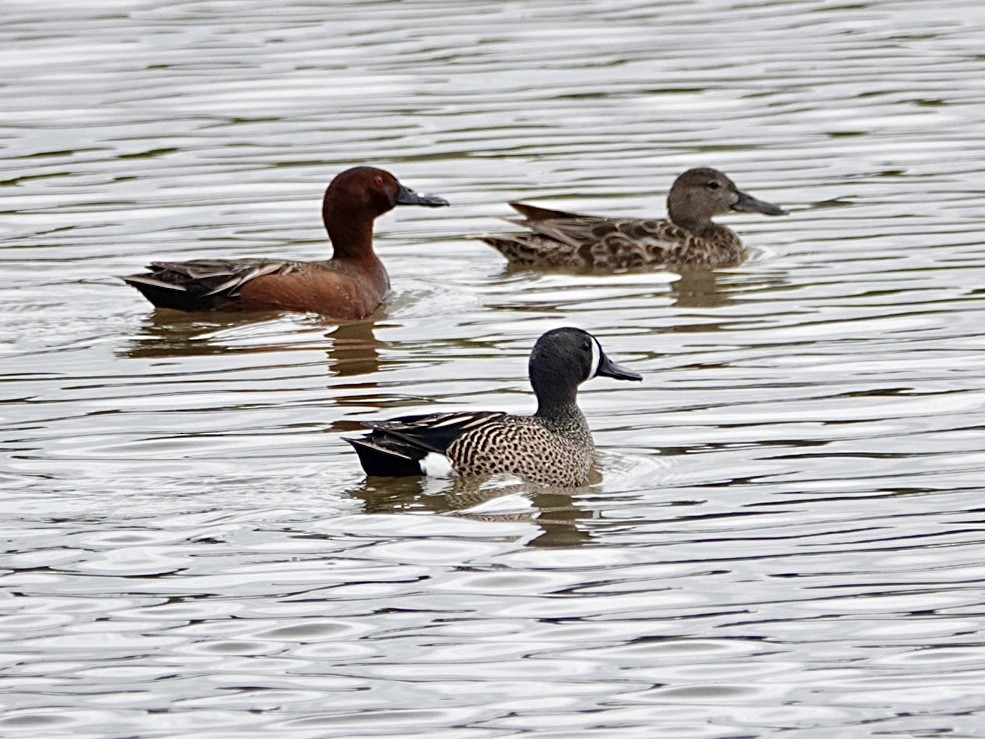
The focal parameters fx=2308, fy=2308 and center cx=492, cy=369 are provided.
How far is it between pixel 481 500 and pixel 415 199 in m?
5.39

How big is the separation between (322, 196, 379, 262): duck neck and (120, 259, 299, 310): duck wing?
706mm

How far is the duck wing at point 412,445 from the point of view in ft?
28.5

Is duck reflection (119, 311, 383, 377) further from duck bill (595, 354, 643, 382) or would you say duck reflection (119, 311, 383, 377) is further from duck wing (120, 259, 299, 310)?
duck bill (595, 354, 643, 382)

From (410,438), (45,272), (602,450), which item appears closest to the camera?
(410,438)

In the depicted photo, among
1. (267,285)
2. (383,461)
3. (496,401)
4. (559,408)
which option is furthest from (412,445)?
(267,285)

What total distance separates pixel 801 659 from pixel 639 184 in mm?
9719

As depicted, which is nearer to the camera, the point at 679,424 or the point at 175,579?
the point at 175,579

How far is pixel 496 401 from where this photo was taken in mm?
10414

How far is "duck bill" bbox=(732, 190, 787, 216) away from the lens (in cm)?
1452

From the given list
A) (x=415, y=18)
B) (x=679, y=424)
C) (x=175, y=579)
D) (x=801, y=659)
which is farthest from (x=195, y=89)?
(x=801, y=659)

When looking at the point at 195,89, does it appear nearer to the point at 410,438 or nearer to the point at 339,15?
the point at 339,15

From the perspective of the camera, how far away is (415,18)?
22.4 metres

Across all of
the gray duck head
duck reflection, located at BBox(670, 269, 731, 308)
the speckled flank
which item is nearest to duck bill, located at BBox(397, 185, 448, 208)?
duck reflection, located at BBox(670, 269, 731, 308)

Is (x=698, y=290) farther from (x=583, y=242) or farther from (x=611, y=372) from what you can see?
(x=611, y=372)
